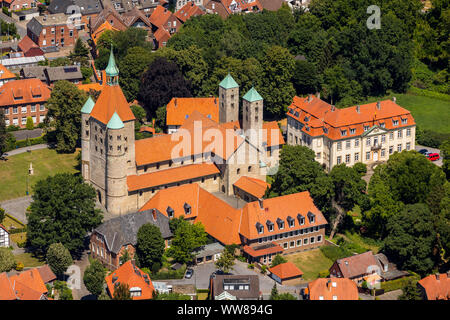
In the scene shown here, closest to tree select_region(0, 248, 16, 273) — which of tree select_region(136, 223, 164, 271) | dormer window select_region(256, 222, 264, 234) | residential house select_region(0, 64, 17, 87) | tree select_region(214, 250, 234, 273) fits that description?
tree select_region(136, 223, 164, 271)

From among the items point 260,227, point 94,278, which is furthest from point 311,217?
point 94,278

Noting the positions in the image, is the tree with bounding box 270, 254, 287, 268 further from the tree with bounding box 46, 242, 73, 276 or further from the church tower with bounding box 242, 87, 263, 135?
the tree with bounding box 46, 242, 73, 276

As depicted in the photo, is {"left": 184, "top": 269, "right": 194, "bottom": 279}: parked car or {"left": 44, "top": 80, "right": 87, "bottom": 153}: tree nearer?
{"left": 184, "top": 269, "right": 194, "bottom": 279}: parked car

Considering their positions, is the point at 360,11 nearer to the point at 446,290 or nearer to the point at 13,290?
the point at 446,290
